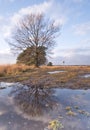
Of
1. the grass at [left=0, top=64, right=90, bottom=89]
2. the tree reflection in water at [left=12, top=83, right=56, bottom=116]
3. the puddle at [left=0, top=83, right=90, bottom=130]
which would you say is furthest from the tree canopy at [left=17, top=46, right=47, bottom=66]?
the puddle at [left=0, top=83, right=90, bottom=130]

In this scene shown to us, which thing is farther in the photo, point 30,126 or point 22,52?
point 22,52

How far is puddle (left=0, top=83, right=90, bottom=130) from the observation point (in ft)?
21.0

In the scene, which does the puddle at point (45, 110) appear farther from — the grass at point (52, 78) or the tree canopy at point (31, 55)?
the tree canopy at point (31, 55)

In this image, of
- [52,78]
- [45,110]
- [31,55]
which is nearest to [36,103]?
[45,110]

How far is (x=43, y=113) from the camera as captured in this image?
24.9 feet

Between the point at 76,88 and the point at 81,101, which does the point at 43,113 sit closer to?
the point at 81,101

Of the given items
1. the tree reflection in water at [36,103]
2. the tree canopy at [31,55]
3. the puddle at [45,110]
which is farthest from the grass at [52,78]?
the tree canopy at [31,55]

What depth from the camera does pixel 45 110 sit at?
7973 millimetres

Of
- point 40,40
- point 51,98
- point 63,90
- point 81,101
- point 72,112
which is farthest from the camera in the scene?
point 40,40

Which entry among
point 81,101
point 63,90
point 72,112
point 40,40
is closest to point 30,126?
point 72,112

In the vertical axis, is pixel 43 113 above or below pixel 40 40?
below

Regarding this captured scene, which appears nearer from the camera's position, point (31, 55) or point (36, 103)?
point (36, 103)

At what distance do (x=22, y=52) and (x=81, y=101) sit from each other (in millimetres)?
29049

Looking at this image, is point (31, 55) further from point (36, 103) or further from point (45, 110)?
point (45, 110)
